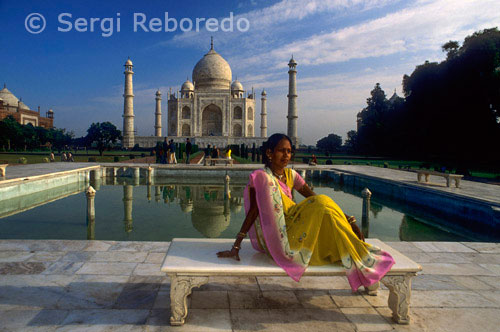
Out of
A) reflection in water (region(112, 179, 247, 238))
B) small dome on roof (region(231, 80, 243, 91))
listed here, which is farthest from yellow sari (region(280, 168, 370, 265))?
small dome on roof (region(231, 80, 243, 91))

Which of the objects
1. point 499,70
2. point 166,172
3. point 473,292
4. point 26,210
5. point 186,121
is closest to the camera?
point 473,292

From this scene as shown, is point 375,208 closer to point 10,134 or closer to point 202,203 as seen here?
point 202,203

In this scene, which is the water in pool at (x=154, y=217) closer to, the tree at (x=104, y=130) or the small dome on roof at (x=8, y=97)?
the tree at (x=104, y=130)

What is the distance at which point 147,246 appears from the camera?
381 centimetres

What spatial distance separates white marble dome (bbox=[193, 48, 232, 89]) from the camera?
135 feet

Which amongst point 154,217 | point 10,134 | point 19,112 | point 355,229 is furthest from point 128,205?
point 19,112

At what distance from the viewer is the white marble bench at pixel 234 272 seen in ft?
6.84

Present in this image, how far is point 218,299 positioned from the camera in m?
2.48

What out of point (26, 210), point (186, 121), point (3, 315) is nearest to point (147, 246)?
point (3, 315)

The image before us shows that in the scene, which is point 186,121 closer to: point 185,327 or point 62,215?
point 62,215

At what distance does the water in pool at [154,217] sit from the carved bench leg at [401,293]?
140 inches

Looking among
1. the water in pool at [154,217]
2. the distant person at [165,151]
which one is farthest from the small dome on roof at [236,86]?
the water in pool at [154,217]

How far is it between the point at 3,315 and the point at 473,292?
348 cm

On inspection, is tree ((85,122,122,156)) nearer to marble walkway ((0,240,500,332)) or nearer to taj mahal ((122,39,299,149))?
taj mahal ((122,39,299,149))
